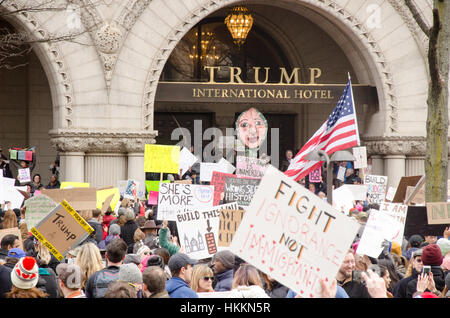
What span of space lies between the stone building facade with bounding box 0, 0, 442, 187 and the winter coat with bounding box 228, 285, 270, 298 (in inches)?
530

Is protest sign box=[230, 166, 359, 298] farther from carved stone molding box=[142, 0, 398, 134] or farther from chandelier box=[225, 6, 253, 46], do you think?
chandelier box=[225, 6, 253, 46]

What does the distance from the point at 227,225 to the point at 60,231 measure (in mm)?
1953

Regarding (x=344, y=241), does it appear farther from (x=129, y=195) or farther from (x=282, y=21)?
(x=282, y=21)

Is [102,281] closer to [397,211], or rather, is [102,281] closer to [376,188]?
[397,211]

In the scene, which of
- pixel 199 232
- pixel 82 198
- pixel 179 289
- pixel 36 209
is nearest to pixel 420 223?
pixel 199 232

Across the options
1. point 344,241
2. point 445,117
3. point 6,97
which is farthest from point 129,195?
point 344,241

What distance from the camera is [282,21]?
982 inches

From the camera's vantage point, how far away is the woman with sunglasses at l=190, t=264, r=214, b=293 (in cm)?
689

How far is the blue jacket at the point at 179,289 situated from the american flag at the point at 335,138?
570cm

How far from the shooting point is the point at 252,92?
2088 cm

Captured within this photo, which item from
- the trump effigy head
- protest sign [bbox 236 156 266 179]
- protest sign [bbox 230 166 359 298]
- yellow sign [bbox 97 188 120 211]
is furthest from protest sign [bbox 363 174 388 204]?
protest sign [bbox 230 166 359 298]

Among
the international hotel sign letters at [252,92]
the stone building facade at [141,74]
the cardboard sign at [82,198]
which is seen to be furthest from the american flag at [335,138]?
the international hotel sign letters at [252,92]
